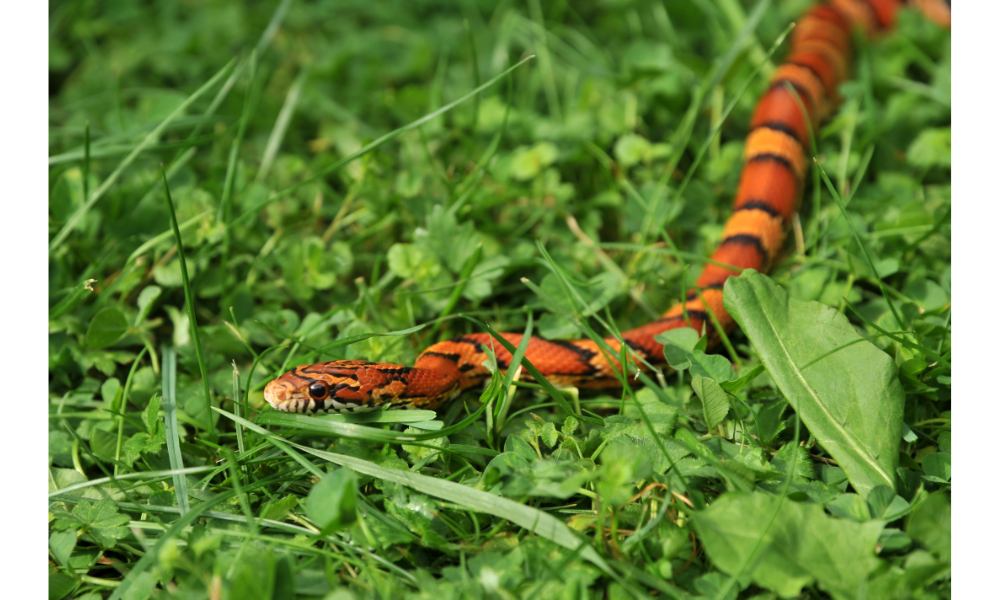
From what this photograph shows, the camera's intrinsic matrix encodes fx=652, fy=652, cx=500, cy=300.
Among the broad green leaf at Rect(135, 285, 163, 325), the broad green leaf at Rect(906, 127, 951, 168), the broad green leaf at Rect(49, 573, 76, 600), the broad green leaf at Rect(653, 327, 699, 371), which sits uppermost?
the broad green leaf at Rect(906, 127, 951, 168)

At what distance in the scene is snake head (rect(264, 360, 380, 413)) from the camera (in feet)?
9.87

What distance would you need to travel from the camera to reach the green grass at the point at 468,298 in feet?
8.23

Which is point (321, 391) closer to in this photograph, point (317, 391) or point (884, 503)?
point (317, 391)

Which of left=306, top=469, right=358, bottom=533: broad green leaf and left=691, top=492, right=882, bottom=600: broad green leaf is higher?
left=306, top=469, right=358, bottom=533: broad green leaf

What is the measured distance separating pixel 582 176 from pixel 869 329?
1995mm

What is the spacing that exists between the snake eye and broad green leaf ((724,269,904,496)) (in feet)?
6.30

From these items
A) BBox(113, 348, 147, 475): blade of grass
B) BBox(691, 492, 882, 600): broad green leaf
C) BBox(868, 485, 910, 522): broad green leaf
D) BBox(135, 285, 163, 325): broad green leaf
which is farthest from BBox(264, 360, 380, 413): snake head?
BBox(868, 485, 910, 522): broad green leaf

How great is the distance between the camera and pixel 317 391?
3.04m

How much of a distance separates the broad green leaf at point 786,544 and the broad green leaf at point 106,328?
9.76 ft

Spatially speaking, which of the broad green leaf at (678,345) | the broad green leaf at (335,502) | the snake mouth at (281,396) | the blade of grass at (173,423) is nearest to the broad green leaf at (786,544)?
the broad green leaf at (678,345)

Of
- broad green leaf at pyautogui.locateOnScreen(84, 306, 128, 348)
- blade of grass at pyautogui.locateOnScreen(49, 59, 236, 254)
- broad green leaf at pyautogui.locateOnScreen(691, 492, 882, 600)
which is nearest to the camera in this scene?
broad green leaf at pyautogui.locateOnScreen(691, 492, 882, 600)

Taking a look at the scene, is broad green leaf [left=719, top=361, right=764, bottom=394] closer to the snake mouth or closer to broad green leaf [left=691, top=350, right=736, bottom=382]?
broad green leaf [left=691, top=350, right=736, bottom=382]

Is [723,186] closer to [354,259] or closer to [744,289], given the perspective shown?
[744,289]

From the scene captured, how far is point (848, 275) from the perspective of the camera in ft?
12.2
